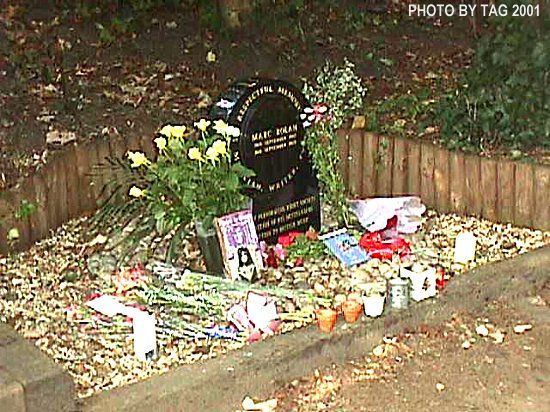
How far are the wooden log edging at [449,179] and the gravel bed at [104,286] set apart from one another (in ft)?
0.26

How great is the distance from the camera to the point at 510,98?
221 inches

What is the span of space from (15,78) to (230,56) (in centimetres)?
145

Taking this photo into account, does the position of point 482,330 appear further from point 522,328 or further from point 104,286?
point 104,286

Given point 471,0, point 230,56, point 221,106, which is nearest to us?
point 221,106

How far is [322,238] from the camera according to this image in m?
4.98

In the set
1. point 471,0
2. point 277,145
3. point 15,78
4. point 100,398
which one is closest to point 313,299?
point 277,145

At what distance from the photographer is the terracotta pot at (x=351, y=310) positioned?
4020 mm

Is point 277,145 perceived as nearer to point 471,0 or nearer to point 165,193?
point 165,193

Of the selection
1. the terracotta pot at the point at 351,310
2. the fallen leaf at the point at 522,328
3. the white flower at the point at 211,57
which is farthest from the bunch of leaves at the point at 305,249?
the white flower at the point at 211,57

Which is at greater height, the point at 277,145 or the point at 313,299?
the point at 277,145

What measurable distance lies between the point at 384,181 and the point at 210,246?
1539 millimetres

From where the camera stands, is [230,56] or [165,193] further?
[230,56]

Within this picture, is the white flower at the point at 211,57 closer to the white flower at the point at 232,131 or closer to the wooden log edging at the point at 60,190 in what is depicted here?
the wooden log edging at the point at 60,190

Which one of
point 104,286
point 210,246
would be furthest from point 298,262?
point 104,286
